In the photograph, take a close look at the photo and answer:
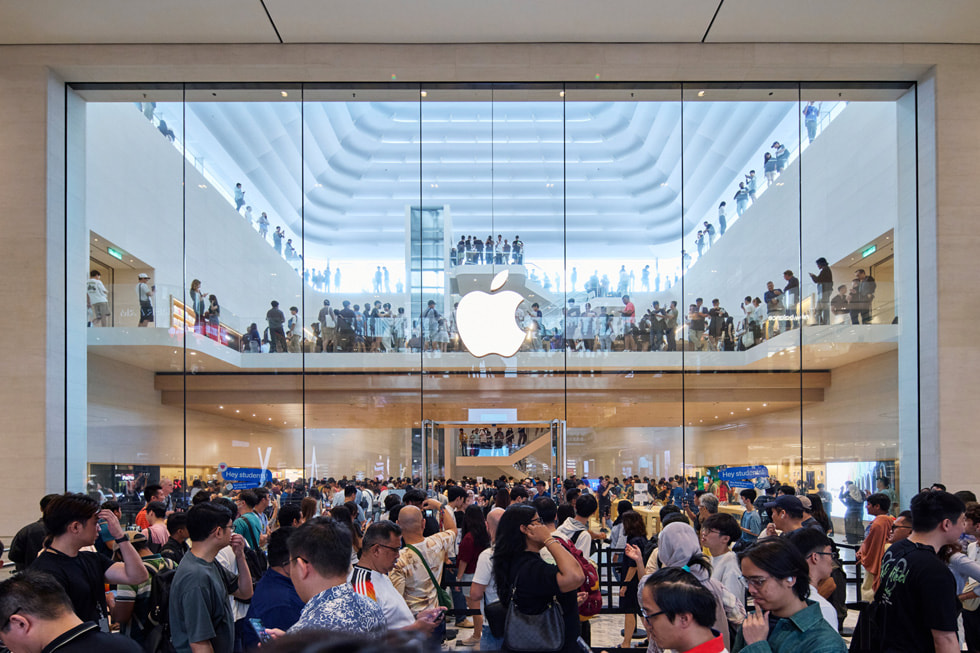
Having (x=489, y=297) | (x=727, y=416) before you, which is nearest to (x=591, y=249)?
(x=489, y=297)

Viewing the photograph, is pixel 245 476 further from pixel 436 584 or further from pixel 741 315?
pixel 741 315

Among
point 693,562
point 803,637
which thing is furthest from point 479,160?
point 803,637

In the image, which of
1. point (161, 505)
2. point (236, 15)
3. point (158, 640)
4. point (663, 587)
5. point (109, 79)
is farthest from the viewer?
point (109, 79)

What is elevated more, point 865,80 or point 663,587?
point 865,80

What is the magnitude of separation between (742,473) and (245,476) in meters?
7.46

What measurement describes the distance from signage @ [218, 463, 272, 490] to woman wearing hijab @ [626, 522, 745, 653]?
7813mm

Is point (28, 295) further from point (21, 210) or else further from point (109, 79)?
point (109, 79)

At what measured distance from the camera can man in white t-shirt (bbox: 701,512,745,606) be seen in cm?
430

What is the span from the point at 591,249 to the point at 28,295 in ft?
26.3

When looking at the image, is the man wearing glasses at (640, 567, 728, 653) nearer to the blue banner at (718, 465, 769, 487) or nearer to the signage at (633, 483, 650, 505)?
the blue banner at (718, 465, 769, 487)

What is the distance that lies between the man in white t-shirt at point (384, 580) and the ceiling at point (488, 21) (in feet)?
24.6

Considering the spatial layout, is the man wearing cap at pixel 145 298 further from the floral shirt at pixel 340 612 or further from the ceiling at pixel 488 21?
the floral shirt at pixel 340 612

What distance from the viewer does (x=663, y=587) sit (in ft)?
7.95

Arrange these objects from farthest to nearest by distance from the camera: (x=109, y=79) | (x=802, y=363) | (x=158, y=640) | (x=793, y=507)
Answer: (x=802, y=363)
(x=109, y=79)
(x=793, y=507)
(x=158, y=640)
